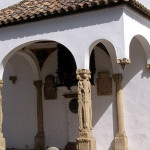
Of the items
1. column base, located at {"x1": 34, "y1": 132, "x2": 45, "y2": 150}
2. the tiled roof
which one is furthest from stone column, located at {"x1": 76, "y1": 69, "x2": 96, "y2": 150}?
column base, located at {"x1": 34, "y1": 132, "x2": 45, "y2": 150}

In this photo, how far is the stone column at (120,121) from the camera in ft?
38.5

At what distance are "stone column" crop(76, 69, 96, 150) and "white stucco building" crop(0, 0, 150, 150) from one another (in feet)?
0.13

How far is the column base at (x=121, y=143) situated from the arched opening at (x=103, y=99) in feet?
1.12

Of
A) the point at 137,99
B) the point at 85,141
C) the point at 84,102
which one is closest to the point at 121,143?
the point at 137,99

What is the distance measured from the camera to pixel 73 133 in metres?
13.1

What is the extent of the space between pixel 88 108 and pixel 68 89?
129 inches

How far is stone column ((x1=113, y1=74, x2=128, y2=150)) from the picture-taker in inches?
462

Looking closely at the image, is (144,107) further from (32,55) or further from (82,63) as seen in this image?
(32,55)

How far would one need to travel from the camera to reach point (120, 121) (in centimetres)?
1189

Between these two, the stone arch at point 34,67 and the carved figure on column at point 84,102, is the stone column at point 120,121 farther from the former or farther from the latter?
the stone arch at point 34,67

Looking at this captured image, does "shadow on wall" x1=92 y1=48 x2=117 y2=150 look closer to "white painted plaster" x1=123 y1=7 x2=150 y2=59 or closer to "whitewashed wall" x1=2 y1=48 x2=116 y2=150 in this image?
"whitewashed wall" x1=2 y1=48 x2=116 y2=150

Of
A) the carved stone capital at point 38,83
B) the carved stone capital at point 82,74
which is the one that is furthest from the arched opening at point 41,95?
the carved stone capital at point 82,74

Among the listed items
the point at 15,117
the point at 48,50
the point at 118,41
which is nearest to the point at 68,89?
the point at 48,50

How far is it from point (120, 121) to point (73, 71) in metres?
2.26
